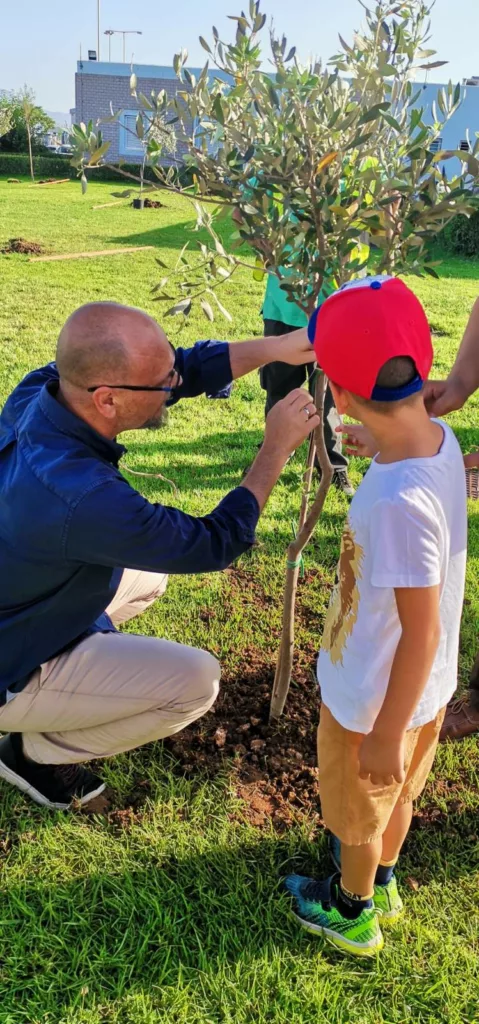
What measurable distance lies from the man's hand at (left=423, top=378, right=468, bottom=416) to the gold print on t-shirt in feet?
3.12

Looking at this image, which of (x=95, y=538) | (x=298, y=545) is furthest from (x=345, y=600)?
(x=298, y=545)

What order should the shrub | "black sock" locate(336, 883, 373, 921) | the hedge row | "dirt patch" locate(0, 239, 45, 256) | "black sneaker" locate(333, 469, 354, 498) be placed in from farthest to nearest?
1. the hedge row
2. the shrub
3. "dirt patch" locate(0, 239, 45, 256)
4. "black sneaker" locate(333, 469, 354, 498)
5. "black sock" locate(336, 883, 373, 921)

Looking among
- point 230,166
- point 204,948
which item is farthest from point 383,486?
point 204,948

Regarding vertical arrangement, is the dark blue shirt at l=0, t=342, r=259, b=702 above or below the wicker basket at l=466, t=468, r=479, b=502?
above

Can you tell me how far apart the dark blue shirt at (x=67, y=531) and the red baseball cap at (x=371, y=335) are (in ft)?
2.53

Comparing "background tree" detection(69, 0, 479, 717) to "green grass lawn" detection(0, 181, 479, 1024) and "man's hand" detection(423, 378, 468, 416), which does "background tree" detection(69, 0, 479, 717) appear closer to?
"man's hand" detection(423, 378, 468, 416)

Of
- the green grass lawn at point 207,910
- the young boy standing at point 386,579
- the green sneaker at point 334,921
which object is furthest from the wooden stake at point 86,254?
the green sneaker at point 334,921

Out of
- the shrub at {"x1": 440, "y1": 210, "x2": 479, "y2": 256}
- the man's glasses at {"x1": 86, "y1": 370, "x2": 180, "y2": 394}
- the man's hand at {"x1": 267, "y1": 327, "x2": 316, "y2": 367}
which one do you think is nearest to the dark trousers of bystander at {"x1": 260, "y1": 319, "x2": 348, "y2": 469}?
the man's hand at {"x1": 267, "y1": 327, "x2": 316, "y2": 367}

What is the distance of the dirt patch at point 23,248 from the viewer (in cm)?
1463

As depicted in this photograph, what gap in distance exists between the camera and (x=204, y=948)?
230 centimetres

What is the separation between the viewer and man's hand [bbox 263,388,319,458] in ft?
7.48

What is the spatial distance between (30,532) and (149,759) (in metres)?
1.28

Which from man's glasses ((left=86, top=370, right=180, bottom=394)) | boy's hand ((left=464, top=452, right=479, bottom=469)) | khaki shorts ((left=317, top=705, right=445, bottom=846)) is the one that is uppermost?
man's glasses ((left=86, top=370, right=180, bottom=394))

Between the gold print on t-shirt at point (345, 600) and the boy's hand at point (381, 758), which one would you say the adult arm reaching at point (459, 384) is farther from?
the boy's hand at point (381, 758)
